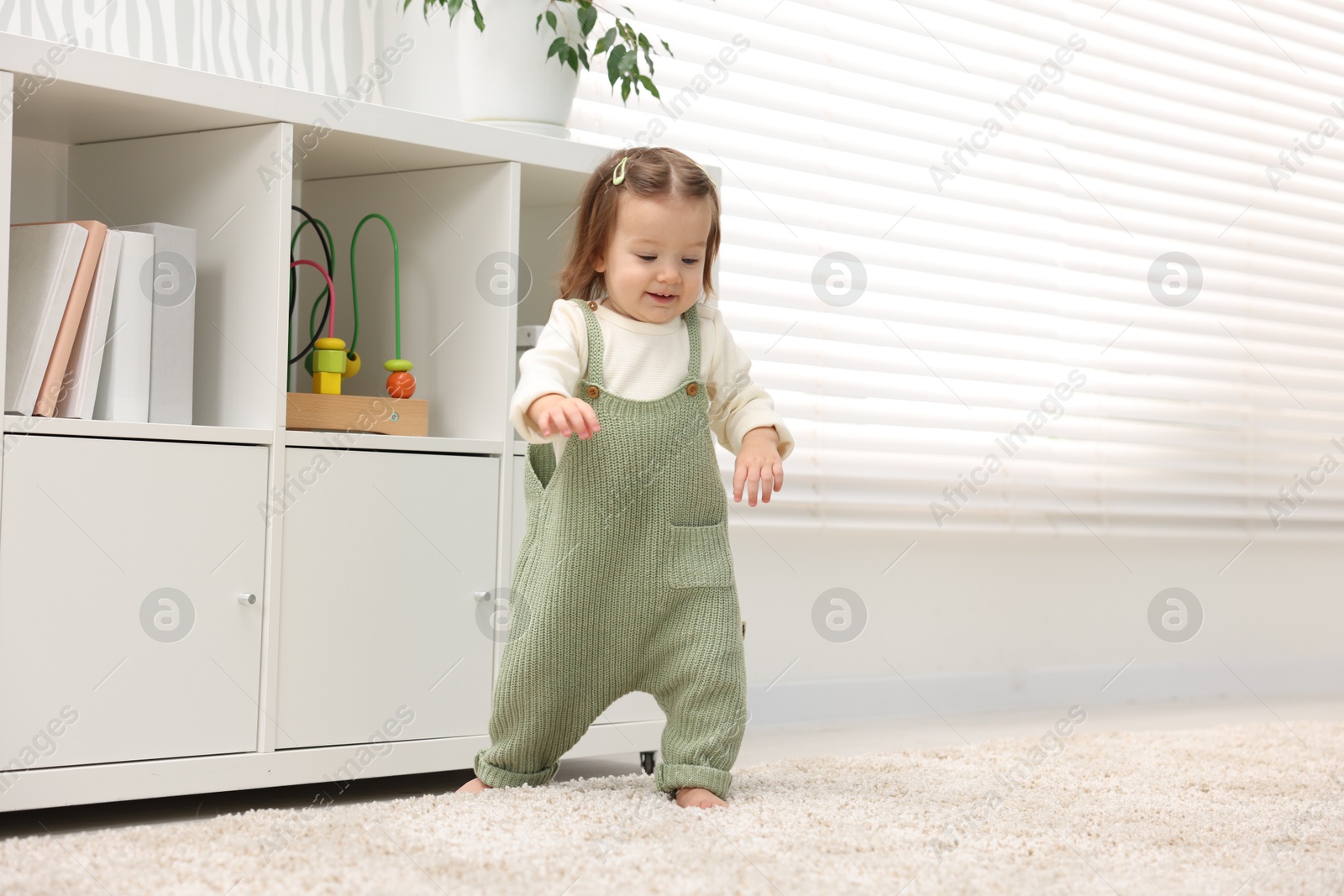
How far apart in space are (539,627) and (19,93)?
29.1 inches

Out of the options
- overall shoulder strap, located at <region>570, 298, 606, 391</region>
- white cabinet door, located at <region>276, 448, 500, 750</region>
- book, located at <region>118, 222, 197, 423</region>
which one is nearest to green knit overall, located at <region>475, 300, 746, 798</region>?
overall shoulder strap, located at <region>570, 298, 606, 391</region>

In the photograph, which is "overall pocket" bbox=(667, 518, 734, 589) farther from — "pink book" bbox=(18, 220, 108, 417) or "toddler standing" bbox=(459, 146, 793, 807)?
"pink book" bbox=(18, 220, 108, 417)

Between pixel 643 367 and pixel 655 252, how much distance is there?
0.12m

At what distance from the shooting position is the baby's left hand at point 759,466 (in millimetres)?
1322

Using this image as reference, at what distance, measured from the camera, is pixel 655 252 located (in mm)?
1328

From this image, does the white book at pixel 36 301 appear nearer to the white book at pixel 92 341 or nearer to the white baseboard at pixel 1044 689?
the white book at pixel 92 341

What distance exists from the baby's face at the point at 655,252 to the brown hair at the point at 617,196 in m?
0.01

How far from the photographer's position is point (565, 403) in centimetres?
121

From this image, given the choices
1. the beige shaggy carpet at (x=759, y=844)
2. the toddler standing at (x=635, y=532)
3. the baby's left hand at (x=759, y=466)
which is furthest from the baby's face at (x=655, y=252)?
the beige shaggy carpet at (x=759, y=844)

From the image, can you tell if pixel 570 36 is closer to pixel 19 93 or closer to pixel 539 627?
pixel 19 93

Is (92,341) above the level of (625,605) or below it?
above

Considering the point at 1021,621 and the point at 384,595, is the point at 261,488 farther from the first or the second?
the point at 1021,621

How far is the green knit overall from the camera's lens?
1307 mm

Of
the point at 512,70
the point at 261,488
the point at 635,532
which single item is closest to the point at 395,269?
the point at 512,70
